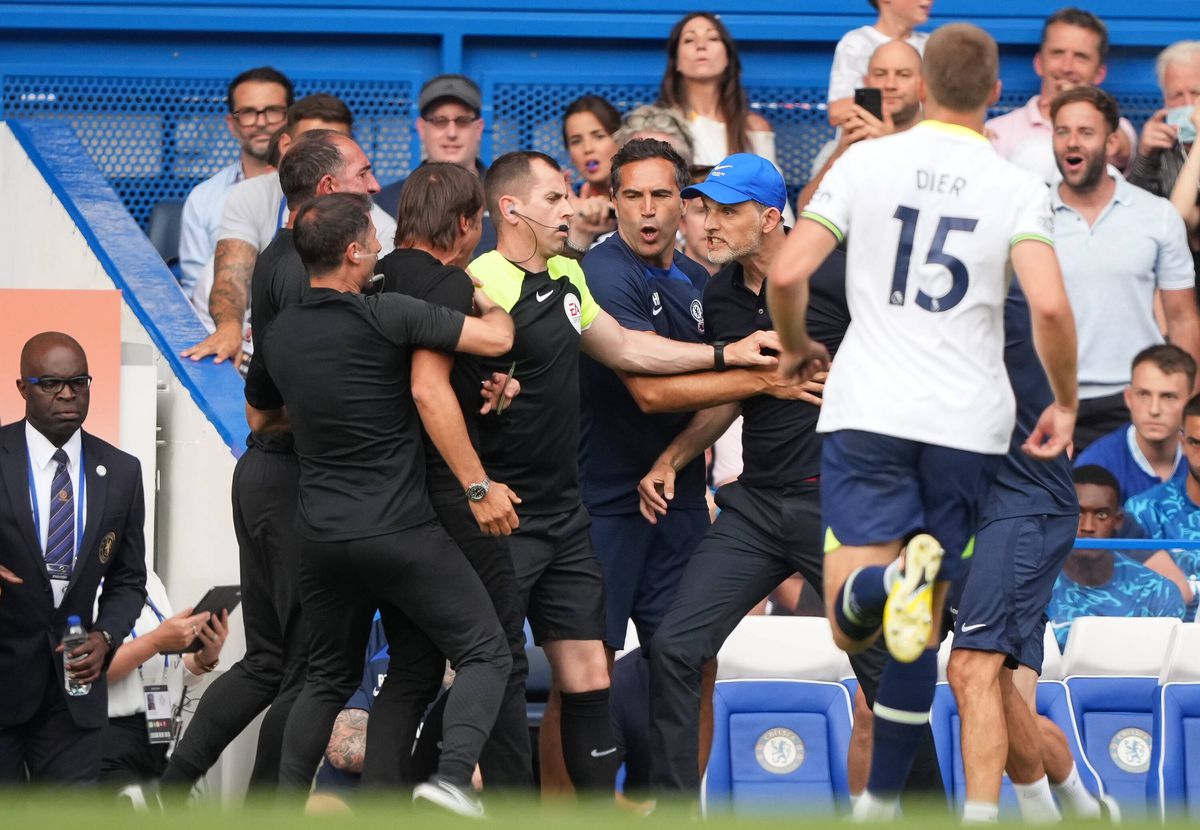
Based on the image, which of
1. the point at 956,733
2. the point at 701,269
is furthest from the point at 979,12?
the point at 956,733

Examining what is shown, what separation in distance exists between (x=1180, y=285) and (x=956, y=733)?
300 cm

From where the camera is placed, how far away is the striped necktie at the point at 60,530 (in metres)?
6.61

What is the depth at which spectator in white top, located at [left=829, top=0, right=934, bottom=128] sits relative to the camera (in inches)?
369

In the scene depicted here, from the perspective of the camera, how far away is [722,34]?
9.41 meters

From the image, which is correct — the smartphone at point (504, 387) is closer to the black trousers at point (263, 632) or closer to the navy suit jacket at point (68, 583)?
the black trousers at point (263, 632)

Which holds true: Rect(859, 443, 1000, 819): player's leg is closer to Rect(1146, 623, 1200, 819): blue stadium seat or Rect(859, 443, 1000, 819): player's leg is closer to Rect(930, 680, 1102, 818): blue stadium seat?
Rect(930, 680, 1102, 818): blue stadium seat

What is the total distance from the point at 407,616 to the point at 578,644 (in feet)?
2.06

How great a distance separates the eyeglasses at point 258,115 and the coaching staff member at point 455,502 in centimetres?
342

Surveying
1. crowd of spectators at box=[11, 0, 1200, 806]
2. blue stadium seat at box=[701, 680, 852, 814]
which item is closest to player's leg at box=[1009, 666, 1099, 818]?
blue stadium seat at box=[701, 680, 852, 814]

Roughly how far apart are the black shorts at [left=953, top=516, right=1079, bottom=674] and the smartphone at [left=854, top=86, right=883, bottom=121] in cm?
298

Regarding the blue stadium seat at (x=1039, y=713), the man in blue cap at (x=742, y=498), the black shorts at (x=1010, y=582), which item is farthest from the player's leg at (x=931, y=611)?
the blue stadium seat at (x=1039, y=713)

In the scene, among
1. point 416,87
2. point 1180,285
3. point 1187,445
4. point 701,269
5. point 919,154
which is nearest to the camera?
point 919,154

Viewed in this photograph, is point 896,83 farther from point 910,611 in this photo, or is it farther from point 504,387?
point 910,611

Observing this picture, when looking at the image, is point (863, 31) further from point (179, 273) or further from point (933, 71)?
point (933, 71)
